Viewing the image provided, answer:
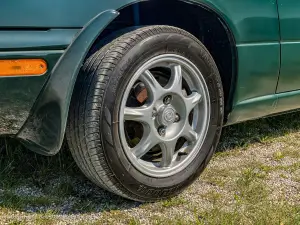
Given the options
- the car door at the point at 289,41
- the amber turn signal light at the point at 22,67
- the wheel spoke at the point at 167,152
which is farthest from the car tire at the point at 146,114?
the car door at the point at 289,41

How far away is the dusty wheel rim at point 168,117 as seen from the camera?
2221 millimetres

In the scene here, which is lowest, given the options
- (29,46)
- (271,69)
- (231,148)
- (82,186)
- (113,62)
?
(231,148)

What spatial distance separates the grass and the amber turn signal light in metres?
0.69

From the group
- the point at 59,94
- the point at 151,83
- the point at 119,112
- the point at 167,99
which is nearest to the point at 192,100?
the point at 167,99

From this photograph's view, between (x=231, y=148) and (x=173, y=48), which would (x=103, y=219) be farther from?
(x=231, y=148)

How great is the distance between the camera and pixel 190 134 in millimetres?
2430

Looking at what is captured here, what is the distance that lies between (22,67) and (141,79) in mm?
600

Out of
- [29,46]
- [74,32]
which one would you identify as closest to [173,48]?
[74,32]

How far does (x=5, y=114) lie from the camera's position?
196 cm

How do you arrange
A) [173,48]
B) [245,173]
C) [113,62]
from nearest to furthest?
[113,62] → [173,48] → [245,173]

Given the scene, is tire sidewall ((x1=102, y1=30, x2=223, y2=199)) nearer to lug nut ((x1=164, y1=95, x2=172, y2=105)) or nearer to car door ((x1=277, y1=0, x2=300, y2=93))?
lug nut ((x1=164, y1=95, x2=172, y2=105))

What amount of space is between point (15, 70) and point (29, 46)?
0.37 ft

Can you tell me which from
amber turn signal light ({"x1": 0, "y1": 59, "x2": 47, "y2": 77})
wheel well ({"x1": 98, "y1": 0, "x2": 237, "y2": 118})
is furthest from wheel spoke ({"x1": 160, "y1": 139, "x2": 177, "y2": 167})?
amber turn signal light ({"x1": 0, "y1": 59, "x2": 47, "y2": 77})

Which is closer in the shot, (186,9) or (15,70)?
(15,70)
